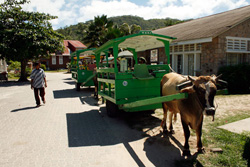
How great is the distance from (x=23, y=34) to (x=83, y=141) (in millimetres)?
17566

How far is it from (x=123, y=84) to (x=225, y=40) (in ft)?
30.6

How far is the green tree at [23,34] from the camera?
18828 millimetres

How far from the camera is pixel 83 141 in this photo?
487cm

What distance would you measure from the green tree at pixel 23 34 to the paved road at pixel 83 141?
13502 mm

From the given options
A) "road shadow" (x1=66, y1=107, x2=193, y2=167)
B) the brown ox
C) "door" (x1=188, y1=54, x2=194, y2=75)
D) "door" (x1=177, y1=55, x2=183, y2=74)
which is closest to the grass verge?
the brown ox

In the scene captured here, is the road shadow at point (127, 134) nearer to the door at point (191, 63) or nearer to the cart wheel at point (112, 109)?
the cart wheel at point (112, 109)

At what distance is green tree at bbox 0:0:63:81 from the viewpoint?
18.8 metres

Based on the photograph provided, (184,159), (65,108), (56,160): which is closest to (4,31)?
(65,108)

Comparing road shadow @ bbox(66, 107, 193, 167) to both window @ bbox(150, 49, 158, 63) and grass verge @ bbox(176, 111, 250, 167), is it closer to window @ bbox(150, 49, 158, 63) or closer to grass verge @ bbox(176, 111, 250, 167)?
grass verge @ bbox(176, 111, 250, 167)

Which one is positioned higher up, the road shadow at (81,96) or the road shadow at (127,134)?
the road shadow at (81,96)

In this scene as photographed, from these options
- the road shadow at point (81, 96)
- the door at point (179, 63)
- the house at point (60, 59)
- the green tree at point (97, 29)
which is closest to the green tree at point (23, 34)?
the green tree at point (97, 29)

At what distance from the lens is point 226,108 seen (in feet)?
24.6

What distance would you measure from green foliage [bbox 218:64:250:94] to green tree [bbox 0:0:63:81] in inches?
648

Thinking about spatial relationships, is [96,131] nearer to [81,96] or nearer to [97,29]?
[81,96]
